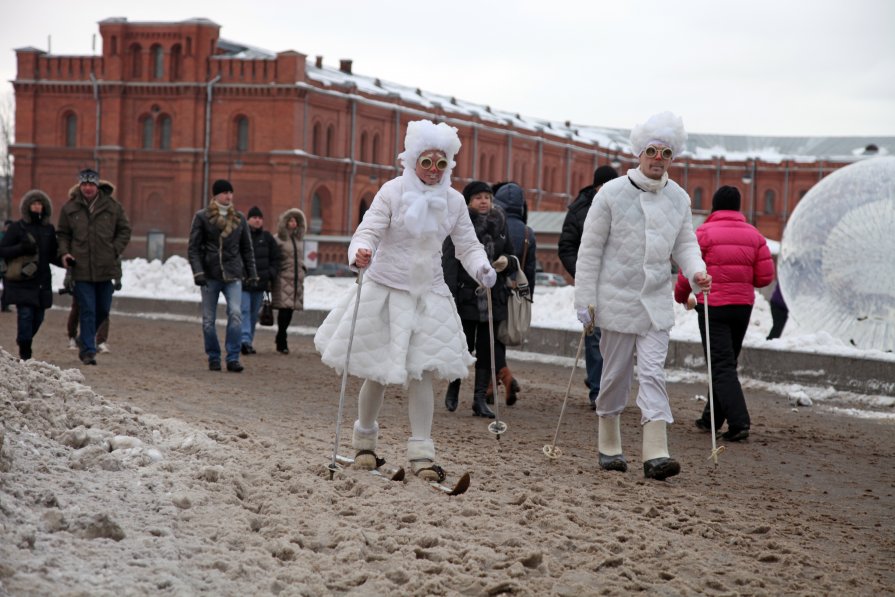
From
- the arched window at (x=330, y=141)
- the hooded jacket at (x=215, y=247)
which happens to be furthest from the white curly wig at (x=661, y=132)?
the arched window at (x=330, y=141)

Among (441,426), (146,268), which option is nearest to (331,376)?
(441,426)

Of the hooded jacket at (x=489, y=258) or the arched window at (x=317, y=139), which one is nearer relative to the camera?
the hooded jacket at (x=489, y=258)

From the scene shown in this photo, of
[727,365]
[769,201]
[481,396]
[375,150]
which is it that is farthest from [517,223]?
[769,201]

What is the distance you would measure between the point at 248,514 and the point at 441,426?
14.5 ft

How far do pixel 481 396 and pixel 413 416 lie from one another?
3.66m

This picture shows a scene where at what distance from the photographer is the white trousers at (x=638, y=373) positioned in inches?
318

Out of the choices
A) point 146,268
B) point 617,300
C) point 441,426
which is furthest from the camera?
point 146,268

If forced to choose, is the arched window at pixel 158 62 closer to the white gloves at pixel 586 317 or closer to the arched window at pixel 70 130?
the arched window at pixel 70 130

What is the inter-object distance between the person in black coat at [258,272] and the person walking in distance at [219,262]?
230 centimetres

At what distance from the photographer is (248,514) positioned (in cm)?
596

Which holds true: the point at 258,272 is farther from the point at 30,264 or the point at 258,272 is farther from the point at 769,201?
the point at 769,201

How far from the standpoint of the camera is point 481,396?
11125mm

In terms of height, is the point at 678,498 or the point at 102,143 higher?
the point at 102,143

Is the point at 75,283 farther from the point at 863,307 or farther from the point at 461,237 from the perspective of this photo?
the point at 863,307
